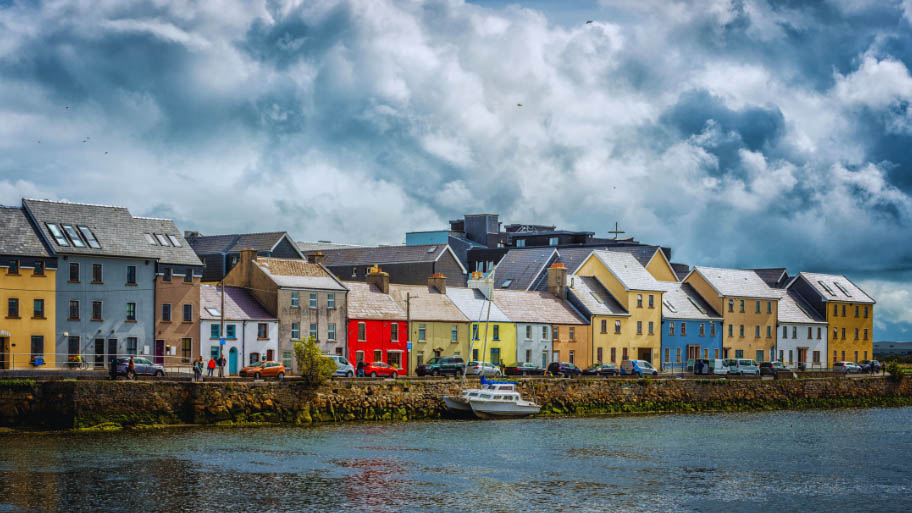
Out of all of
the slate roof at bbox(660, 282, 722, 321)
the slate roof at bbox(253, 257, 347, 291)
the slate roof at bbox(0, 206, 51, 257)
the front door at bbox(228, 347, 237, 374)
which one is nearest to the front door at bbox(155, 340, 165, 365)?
the front door at bbox(228, 347, 237, 374)

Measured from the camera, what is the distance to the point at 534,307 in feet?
344

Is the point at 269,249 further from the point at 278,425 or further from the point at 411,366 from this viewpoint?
the point at 278,425

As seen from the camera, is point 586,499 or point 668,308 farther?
point 668,308

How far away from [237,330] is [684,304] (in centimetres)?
5210

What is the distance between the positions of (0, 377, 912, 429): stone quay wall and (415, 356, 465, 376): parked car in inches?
168

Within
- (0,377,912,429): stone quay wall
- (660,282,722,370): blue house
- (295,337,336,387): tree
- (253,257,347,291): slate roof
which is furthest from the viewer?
(660,282,722,370): blue house

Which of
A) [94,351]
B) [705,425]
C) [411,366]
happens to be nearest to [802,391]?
[705,425]

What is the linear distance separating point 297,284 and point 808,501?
47.3m

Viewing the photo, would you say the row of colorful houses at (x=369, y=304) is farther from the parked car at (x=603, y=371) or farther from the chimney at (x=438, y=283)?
the parked car at (x=603, y=371)

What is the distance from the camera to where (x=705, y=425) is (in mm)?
82438

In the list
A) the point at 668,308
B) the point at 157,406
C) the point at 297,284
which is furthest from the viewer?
the point at 668,308

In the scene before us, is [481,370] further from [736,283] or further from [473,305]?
[736,283]

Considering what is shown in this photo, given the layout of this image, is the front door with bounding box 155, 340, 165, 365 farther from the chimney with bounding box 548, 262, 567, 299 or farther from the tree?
the chimney with bounding box 548, 262, 567, 299

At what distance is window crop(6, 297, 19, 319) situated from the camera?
74.8 meters
